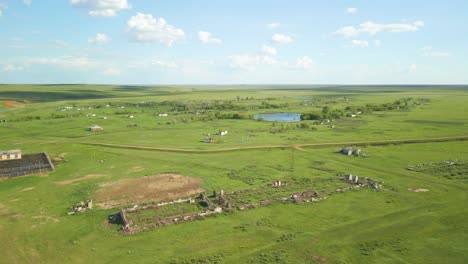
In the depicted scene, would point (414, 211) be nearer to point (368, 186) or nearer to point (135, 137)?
point (368, 186)

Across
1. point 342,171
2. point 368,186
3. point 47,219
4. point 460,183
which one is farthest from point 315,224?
point 47,219

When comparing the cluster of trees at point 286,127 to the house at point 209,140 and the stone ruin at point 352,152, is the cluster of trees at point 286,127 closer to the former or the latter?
the house at point 209,140

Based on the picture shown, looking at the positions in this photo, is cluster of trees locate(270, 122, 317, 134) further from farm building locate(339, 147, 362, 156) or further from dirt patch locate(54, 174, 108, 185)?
dirt patch locate(54, 174, 108, 185)

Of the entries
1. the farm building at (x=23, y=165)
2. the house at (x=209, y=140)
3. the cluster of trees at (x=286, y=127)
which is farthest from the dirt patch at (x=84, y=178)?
the cluster of trees at (x=286, y=127)

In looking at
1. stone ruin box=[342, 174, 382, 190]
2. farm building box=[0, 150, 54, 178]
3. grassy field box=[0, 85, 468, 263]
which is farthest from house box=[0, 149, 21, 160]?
stone ruin box=[342, 174, 382, 190]

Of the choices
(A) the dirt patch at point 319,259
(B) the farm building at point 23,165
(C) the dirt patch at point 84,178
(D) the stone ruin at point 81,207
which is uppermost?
(B) the farm building at point 23,165

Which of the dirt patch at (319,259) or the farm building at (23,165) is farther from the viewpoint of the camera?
the farm building at (23,165)

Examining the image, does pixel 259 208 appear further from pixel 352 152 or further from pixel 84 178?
pixel 352 152
